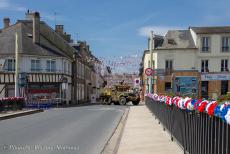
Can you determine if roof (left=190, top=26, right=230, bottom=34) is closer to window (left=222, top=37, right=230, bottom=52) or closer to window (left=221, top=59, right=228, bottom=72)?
window (left=222, top=37, right=230, bottom=52)

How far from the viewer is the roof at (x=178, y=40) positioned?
188 ft

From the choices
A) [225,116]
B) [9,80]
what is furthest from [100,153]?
[9,80]

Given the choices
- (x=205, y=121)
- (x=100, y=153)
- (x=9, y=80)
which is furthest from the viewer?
(x=9, y=80)

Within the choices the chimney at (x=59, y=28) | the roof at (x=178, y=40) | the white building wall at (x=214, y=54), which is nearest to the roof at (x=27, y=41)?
the chimney at (x=59, y=28)

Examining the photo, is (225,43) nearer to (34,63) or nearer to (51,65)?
(51,65)

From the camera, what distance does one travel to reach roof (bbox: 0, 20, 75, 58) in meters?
53.8

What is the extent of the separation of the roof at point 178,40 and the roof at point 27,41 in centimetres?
1409

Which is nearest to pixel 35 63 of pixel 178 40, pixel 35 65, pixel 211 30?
pixel 35 65

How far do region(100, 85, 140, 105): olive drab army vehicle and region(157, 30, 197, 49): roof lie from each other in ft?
28.2

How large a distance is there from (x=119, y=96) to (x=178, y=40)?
1271 centimetres

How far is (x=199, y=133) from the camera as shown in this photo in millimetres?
7418

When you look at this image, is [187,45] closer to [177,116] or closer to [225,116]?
[177,116]

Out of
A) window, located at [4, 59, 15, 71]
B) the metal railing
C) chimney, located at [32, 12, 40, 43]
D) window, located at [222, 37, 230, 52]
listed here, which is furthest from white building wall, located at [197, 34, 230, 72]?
the metal railing

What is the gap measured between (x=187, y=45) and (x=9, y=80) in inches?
912
